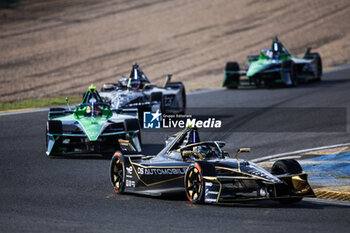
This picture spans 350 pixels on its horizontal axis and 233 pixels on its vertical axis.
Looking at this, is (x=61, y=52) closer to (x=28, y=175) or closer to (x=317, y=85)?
(x=317, y=85)

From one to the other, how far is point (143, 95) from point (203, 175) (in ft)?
39.3

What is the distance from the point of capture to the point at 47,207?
1020cm

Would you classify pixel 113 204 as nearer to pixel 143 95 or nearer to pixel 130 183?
pixel 130 183

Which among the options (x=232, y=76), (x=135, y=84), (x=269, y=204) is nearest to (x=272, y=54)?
(x=232, y=76)

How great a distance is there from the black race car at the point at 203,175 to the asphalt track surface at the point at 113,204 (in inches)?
7.6

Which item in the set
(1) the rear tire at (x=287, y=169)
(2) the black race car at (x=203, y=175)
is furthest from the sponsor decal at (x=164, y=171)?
(1) the rear tire at (x=287, y=169)

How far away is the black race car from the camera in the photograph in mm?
10055

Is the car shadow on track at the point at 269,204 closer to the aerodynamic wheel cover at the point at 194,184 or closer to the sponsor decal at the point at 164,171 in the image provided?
the aerodynamic wheel cover at the point at 194,184

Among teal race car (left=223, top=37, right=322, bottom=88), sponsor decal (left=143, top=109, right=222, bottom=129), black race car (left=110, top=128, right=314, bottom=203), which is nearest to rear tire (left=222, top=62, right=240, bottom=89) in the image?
teal race car (left=223, top=37, right=322, bottom=88)

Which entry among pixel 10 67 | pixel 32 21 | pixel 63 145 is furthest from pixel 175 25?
pixel 63 145

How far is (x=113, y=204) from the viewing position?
416 inches

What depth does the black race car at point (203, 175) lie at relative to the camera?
10.1 metres

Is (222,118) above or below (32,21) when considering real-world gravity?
below

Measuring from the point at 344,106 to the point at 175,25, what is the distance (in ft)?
86.7
